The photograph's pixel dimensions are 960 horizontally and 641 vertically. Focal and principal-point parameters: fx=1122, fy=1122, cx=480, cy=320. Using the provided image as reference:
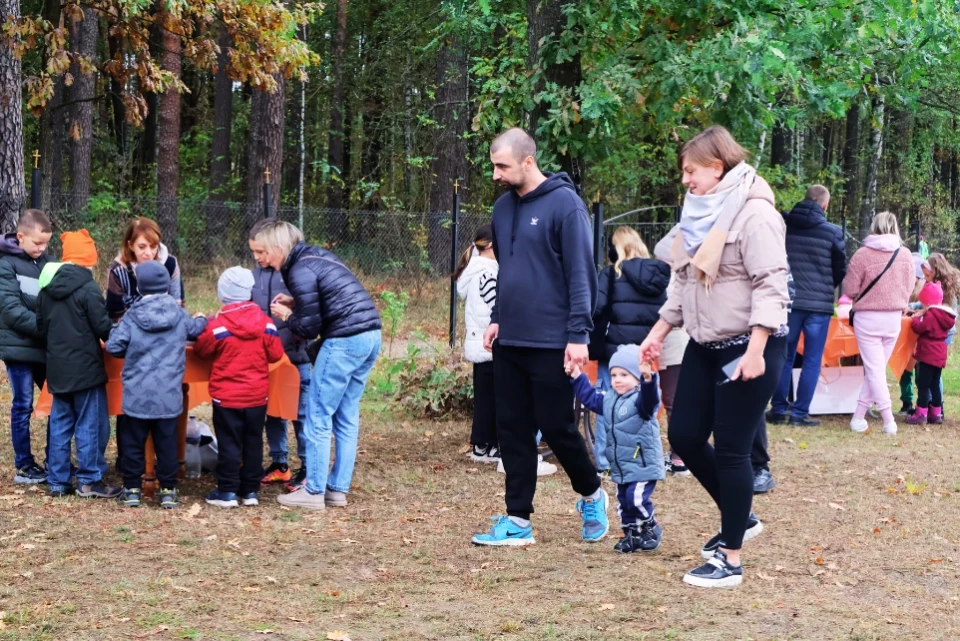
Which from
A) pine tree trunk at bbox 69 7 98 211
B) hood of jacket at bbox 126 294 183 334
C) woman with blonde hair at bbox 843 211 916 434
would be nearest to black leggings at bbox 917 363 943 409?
woman with blonde hair at bbox 843 211 916 434

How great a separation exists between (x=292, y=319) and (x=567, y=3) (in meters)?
4.13

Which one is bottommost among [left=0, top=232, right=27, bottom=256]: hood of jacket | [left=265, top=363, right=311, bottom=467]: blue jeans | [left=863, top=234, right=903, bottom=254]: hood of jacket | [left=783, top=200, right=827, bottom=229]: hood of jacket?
[left=265, top=363, right=311, bottom=467]: blue jeans

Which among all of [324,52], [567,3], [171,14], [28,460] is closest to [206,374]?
[28,460]

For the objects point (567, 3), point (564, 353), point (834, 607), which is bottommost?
Answer: point (834, 607)

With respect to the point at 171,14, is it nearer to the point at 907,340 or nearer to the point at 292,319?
A: the point at 292,319

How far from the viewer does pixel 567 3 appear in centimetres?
902

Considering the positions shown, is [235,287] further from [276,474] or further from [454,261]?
[454,261]

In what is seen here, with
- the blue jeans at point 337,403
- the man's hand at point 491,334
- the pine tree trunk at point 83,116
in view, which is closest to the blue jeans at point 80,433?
the blue jeans at point 337,403

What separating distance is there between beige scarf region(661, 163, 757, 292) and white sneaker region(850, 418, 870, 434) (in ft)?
18.4

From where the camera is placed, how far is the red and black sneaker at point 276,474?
23.5 ft

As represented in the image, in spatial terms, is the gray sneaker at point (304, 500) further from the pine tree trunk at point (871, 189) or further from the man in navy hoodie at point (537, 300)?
the pine tree trunk at point (871, 189)

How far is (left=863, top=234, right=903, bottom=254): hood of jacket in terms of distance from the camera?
31.8 feet

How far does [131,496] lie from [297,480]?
1.10 metres

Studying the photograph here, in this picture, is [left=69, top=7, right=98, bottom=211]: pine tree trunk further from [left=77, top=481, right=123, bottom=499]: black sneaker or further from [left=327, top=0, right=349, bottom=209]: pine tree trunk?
[left=77, top=481, right=123, bottom=499]: black sneaker
